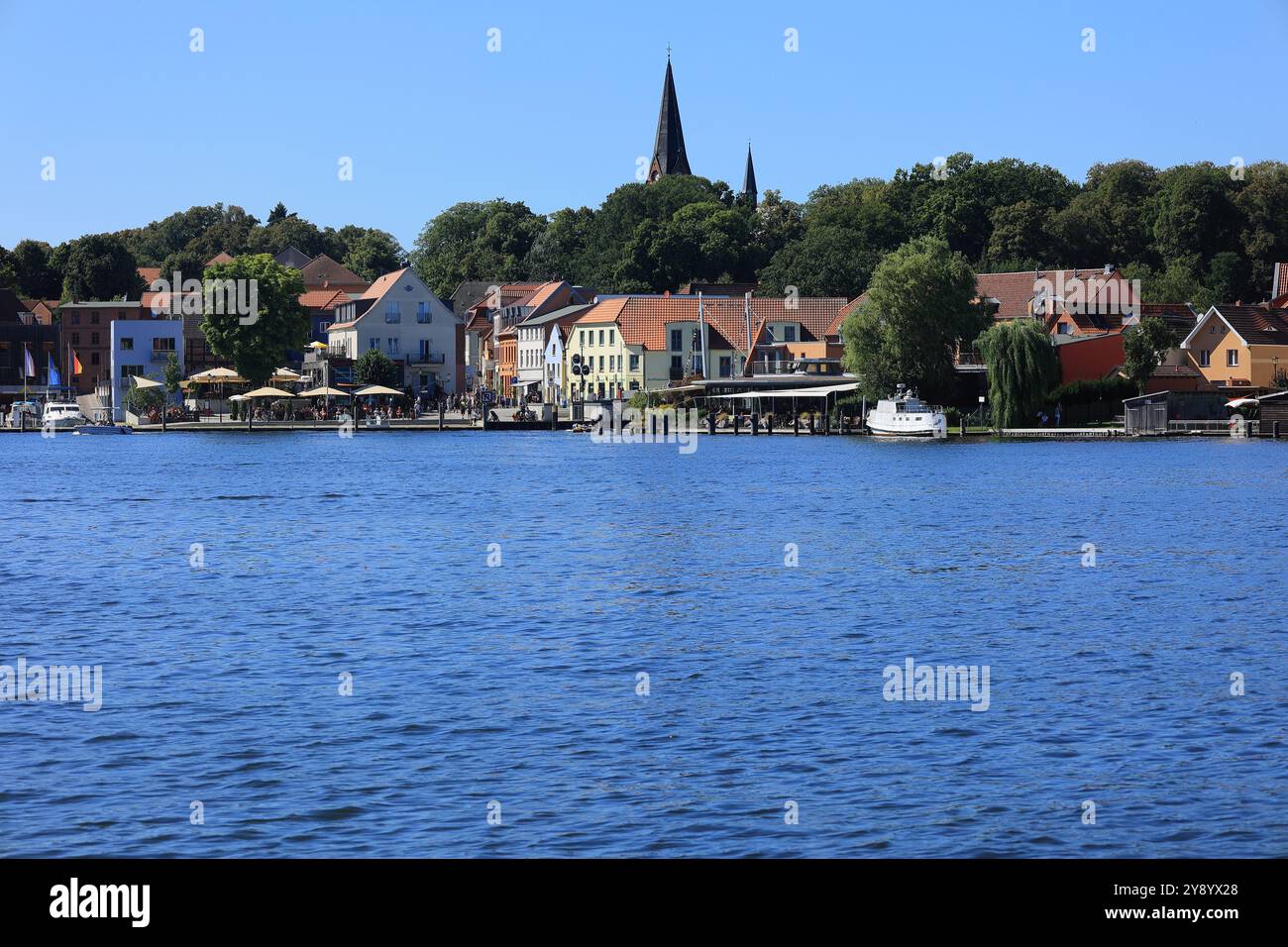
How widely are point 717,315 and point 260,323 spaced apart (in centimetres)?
3819

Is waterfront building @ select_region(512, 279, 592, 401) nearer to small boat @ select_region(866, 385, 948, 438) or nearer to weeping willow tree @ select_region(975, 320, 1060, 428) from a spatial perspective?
small boat @ select_region(866, 385, 948, 438)

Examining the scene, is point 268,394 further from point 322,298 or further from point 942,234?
point 942,234

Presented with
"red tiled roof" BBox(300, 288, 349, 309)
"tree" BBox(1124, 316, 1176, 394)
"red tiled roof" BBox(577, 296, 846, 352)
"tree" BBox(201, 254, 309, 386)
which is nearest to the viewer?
"tree" BBox(1124, 316, 1176, 394)

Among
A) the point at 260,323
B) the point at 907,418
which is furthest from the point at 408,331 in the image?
the point at 907,418

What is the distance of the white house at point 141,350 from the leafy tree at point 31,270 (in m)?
40.9

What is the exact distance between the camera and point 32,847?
13211mm

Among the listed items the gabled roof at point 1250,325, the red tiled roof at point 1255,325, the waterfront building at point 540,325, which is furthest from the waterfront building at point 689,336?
the red tiled roof at point 1255,325

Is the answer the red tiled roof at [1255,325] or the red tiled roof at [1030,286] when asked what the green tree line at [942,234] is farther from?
the red tiled roof at [1255,325]

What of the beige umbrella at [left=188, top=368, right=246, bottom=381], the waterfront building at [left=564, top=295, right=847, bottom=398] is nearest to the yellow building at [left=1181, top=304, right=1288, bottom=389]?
the waterfront building at [left=564, top=295, right=847, bottom=398]

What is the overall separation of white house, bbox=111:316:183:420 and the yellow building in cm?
8332

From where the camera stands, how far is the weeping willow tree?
94562 mm
